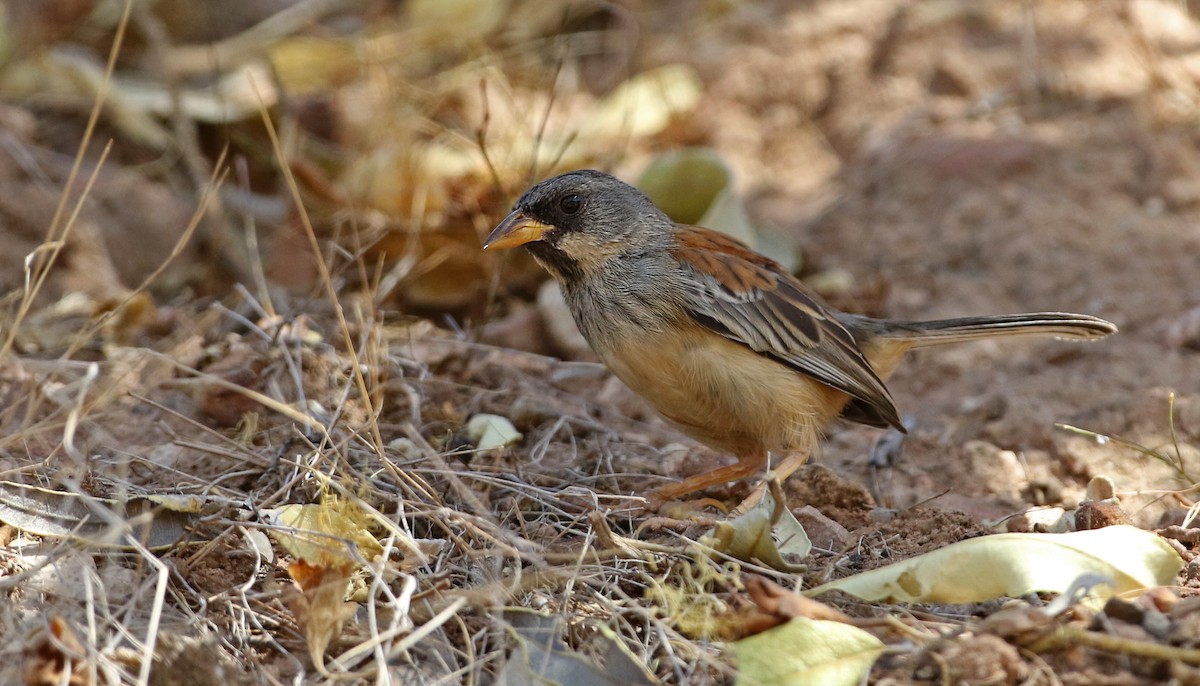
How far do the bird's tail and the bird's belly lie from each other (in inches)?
23.7

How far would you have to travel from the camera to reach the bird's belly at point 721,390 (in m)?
4.23

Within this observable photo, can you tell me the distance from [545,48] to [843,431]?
3.82 metres

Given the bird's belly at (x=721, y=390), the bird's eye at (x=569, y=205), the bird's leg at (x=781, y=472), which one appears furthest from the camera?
the bird's eye at (x=569, y=205)

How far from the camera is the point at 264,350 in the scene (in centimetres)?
485

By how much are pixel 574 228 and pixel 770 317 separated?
2.67ft

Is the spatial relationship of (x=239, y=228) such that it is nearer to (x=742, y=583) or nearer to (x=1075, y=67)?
(x=742, y=583)

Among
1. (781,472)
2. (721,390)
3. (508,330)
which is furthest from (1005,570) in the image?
(508,330)

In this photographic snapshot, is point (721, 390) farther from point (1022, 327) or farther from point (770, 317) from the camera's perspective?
point (1022, 327)

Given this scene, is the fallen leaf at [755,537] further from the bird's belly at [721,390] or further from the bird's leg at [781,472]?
the bird's belly at [721,390]

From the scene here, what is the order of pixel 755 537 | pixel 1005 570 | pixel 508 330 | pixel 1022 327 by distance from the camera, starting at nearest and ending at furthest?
pixel 1005 570, pixel 755 537, pixel 1022 327, pixel 508 330

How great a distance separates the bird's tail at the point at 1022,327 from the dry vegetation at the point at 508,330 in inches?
17.0

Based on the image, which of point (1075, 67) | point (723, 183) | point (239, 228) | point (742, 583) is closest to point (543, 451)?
point (742, 583)

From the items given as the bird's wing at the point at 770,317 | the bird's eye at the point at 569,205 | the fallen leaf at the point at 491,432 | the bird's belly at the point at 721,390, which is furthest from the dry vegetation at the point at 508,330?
the bird's eye at the point at 569,205

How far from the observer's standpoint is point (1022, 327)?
4469 mm
